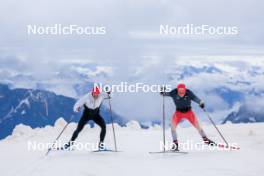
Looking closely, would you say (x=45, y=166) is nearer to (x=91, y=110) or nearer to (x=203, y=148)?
(x=91, y=110)

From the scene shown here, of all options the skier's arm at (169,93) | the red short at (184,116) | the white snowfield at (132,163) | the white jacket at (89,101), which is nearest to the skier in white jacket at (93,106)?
the white jacket at (89,101)

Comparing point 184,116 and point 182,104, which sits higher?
point 182,104

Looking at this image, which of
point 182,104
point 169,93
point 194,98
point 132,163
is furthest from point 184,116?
point 132,163

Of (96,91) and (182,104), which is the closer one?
(182,104)

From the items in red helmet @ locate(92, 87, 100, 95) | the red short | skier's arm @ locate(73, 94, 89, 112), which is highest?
red helmet @ locate(92, 87, 100, 95)

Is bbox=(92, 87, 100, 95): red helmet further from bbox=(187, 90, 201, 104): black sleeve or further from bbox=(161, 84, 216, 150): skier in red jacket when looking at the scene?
bbox=(187, 90, 201, 104): black sleeve

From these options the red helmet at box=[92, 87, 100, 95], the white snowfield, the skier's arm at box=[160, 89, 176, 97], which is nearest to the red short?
the skier's arm at box=[160, 89, 176, 97]

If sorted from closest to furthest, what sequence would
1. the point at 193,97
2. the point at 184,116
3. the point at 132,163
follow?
the point at 132,163, the point at 193,97, the point at 184,116

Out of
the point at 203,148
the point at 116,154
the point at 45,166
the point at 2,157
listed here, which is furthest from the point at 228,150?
the point at 2,157

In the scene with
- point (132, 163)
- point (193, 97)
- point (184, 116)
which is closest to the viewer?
point (132, 163)

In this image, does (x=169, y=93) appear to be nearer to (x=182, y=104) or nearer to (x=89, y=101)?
(x=182, y=104)

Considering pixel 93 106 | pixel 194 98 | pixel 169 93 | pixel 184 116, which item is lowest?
pixel 184 116

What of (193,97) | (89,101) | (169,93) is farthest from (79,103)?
(193,97)

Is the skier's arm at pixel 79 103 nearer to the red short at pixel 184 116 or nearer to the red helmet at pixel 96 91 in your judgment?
the red helmet at pixel 96 91
